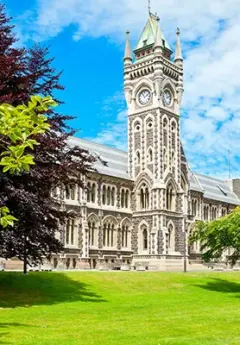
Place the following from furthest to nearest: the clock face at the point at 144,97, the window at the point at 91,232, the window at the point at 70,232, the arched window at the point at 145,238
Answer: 1. the clock face at the point at 144,97
2. the arched window at the point at 145,238
3. the window at the point at 91,232
4. the window at the point at 70,232

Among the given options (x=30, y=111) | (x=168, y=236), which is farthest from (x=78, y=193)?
(x=30, y=111)

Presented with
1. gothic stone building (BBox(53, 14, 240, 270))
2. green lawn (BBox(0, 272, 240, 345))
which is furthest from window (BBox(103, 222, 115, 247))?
green lawn (BBox(0, 272, 240, 345))

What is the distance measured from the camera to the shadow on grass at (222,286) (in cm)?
3231

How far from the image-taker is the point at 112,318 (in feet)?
57.3

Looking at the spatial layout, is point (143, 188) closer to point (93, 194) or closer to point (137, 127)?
point (93, 194)

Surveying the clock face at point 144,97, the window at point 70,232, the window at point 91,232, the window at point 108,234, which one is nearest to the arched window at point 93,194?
the window at point 91,232

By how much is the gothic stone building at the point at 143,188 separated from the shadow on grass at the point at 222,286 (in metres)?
19.6

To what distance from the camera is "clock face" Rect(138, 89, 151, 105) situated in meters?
67.2

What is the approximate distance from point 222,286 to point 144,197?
30.4 m

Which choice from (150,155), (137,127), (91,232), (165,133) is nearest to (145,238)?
(91,232)

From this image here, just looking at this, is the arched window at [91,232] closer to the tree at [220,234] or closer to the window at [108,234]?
the window at [108,234]

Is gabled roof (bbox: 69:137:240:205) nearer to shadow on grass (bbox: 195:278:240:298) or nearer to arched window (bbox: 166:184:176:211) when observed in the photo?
arched window (bbox: 166:184:176:211)

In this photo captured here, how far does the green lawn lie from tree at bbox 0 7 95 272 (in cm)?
261

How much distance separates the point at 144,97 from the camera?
222 feet
